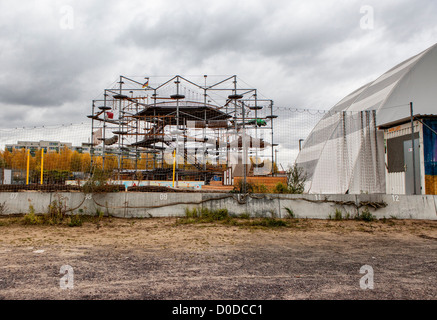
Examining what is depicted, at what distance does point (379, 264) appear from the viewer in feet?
16.0

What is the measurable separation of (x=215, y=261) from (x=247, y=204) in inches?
189

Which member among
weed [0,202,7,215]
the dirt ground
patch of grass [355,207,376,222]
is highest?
weed [0,202,7,215]

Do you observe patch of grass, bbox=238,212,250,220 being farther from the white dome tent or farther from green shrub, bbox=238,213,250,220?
the white dome tent

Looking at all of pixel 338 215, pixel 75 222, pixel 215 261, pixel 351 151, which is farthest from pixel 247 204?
pixel 75 222

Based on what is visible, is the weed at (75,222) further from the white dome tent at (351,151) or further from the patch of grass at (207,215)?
the white dome tent at (351,151)

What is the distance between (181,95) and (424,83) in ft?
50.4

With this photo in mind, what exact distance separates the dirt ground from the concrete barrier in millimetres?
1022

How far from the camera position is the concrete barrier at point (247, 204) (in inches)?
374

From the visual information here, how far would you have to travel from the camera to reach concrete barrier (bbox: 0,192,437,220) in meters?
9.49

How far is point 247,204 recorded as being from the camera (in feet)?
31.7

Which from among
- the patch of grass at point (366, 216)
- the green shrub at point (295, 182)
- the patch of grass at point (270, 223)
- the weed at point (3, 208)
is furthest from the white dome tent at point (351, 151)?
the weed at point (3, 208)

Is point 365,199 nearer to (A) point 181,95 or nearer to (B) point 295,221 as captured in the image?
(B) point 295,221

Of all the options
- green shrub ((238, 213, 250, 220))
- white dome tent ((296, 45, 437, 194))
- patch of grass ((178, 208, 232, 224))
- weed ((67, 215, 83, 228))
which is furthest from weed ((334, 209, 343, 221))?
weed ((67, 215, 83, 228))

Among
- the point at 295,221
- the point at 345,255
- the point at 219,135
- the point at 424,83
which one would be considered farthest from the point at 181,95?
the point at 345,255
